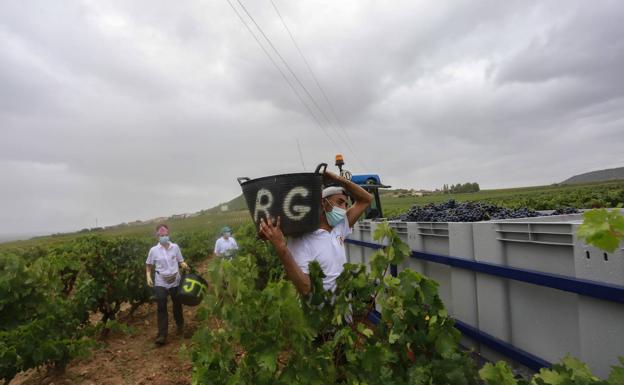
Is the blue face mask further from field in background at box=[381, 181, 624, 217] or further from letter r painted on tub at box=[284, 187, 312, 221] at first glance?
field in background at box=[381, 181, 624, 217]

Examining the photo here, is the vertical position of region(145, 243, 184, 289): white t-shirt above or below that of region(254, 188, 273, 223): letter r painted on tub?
below

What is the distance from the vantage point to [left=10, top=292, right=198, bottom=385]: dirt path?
16.6 ft

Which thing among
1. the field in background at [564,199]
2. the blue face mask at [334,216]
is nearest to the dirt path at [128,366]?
the blue face mask at [334,216]

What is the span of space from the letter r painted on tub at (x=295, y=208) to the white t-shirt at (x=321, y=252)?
37 centimetres

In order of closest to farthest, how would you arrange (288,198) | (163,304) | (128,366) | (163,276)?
(288,198), (128,366), (163,304), (163,276)

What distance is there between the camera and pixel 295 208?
7.72 ft

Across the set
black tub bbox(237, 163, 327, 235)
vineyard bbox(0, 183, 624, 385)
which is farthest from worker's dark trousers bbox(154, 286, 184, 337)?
black tub bbox(237, 163, 327, 235)

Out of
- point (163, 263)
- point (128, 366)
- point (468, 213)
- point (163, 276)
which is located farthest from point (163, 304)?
point (468, 213)

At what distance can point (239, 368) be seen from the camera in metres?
1.76

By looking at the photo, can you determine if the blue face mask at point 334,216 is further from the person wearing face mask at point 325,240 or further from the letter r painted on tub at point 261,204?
the letter r painted on tub at point 261,204

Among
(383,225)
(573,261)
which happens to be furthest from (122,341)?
(573,261)

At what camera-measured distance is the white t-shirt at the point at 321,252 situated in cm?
271

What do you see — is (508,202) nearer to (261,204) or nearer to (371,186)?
(371,186)

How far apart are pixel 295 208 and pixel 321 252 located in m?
0.53
